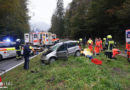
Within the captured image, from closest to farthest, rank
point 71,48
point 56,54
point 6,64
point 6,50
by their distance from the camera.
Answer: point 56,54, point 6,64, point 71,48, point 6,50

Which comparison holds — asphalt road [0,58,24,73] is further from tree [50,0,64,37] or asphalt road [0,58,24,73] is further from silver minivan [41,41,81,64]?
tree [50,0,64,37]

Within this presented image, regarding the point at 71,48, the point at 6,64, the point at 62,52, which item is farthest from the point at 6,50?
the point at 71,48

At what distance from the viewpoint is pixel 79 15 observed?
2806 centimetres

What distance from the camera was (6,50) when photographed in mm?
8523

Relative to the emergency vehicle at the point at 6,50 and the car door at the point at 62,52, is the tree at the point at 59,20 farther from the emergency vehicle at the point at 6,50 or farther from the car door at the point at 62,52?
the car door at the point at 62,52

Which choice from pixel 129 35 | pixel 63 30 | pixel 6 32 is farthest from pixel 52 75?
pixel 63 30

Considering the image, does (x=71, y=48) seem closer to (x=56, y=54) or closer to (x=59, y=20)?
(x=56, y=54)

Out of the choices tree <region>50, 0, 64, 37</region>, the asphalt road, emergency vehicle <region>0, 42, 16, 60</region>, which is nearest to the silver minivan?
the asphalt road

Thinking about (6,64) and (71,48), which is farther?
(71,48)

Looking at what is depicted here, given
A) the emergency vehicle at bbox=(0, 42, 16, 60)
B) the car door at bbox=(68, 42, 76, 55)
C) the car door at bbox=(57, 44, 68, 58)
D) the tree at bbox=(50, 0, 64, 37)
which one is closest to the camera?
the car door at bbox=(57, 44, 68, 58)

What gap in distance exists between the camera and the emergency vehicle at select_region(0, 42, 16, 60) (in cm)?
826

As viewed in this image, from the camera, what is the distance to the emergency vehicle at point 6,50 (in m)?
8.26

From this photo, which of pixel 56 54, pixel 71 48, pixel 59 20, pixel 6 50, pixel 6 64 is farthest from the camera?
pixel 59 20

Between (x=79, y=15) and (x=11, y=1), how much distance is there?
20.2 m
